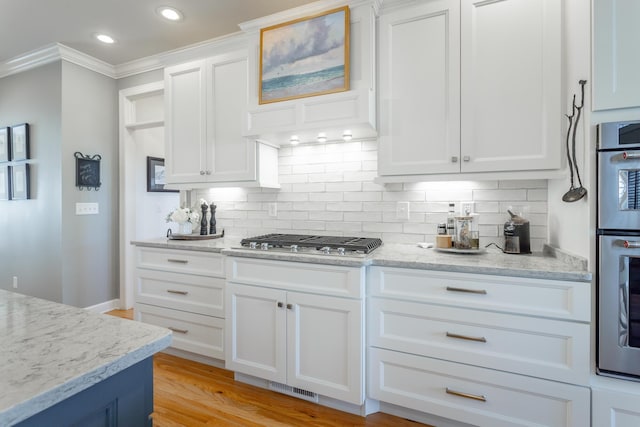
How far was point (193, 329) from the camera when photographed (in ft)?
7.91

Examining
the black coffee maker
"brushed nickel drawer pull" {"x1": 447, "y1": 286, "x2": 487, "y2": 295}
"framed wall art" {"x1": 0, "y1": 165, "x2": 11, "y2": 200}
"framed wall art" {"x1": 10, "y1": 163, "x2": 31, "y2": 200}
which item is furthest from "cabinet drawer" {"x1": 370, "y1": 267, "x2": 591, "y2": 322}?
"framed wall art" {"x1": 0, "y1": 165, "x2": 11, "y2": 200}

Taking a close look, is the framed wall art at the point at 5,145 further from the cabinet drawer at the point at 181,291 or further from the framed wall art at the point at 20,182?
the cabinet drawer at the point at 181,291

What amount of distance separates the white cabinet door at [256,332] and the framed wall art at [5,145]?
3.27m

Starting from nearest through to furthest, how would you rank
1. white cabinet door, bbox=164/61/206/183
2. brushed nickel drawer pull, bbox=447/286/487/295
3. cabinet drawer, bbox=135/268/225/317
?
brushed nickel drawer pull, bbox=447/286/487/295 < cabinet drawer, bbox=135/268/225/317 < white cabinet door, bbox=164/61/206/183

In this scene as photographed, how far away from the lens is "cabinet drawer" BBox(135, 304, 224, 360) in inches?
91.6

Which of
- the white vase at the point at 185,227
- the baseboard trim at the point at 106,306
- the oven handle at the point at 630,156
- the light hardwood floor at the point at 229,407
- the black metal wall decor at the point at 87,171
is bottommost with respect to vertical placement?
the light hardwood floor at the point at 229,407

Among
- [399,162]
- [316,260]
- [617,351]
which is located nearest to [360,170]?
[399,162]

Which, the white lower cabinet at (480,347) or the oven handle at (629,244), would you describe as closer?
the oven handle at (629,244)

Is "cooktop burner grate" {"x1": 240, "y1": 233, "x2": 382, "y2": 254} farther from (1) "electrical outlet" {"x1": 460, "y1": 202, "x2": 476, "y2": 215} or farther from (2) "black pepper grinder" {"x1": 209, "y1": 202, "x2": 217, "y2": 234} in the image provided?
(2) "black pepper grinder" {"x1": 209, "y1": 202, "x2": 217, "y2": 234}

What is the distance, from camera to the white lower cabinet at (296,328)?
1811 mm

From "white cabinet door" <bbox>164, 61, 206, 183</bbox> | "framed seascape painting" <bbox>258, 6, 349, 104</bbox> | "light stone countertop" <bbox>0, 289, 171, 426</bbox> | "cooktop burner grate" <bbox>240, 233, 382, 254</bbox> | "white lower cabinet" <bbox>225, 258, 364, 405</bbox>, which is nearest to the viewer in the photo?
"light stone countertop" <bbox>0, 289, 171, 426</bbox>

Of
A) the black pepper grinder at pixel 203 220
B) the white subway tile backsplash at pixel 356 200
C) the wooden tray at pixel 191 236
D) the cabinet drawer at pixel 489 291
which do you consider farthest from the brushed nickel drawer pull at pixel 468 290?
the black pepper grinder at pixel 203 220

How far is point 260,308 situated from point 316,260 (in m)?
0.52

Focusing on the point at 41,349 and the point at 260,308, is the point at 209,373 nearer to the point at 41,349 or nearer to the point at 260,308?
the point at 260,308
